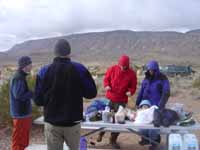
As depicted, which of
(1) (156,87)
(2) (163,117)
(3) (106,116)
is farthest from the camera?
(1) (156,87)

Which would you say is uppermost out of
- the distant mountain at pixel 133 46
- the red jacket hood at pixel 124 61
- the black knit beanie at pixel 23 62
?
the black knit beanie at pixel 23 62

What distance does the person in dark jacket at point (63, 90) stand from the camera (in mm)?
4797

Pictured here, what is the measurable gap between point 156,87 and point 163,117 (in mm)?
769

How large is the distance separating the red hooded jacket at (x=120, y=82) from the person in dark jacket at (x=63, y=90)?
3.06m

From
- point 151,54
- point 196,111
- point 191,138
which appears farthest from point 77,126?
point 151,54

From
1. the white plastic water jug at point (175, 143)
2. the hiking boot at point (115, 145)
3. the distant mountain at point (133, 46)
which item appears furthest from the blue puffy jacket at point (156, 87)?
the distant mountain at point (133, 46)

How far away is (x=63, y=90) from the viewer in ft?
15.7

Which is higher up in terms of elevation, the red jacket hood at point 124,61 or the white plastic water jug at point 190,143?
the red jacket hood at point 124,61

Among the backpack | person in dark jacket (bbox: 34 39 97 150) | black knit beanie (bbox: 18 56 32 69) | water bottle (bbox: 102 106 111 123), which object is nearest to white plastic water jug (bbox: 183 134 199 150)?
the backpack

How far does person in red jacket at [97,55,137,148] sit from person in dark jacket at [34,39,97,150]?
10.0ft

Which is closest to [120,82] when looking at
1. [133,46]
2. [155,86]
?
[155,86]

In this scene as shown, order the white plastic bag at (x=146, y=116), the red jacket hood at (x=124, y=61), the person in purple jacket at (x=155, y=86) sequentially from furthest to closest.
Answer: the red jacket hood at (x=124, y=61) → the person in purple jacket at (x=155, y=86) → the white plastic bag at (x=146, y=116)

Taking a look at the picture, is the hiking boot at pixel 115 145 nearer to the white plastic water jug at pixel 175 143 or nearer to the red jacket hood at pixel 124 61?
the red jacket hood at pixel 124 61

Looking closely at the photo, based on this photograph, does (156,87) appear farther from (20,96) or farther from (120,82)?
(20,96)
